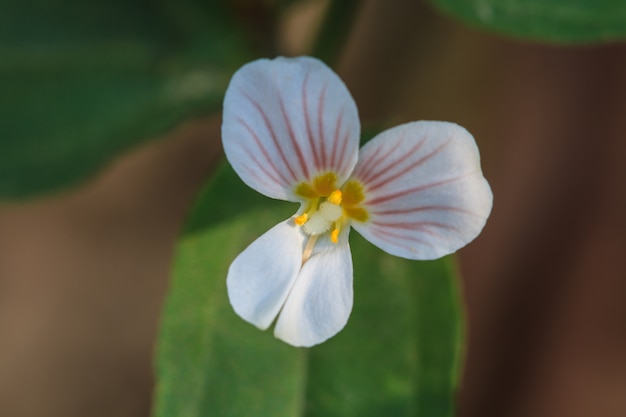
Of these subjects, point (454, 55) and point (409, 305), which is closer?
point (409, 305)

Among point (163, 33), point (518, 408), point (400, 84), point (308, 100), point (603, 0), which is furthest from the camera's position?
point (400, 84)

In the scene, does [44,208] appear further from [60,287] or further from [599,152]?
[599,152]

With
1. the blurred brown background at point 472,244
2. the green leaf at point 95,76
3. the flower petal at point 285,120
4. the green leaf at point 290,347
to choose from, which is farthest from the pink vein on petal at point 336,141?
the blurred brown background at point 472,244

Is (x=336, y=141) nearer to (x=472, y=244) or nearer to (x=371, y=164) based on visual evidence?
(x=371, y=164)

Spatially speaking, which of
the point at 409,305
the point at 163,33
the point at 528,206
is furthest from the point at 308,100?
the point at 528,206

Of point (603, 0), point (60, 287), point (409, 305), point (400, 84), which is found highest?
point (400, 84)

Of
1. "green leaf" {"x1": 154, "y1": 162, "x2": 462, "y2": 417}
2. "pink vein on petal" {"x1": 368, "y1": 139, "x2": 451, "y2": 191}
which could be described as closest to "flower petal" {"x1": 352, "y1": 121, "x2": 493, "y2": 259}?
"pink vein on petal" {"x1": 368, "y1": 139, "x2": 451, "y2": 191}

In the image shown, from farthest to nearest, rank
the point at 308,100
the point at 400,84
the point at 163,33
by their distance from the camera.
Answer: the point at 400,84 → the point at 163,33 → the point at 308,100
